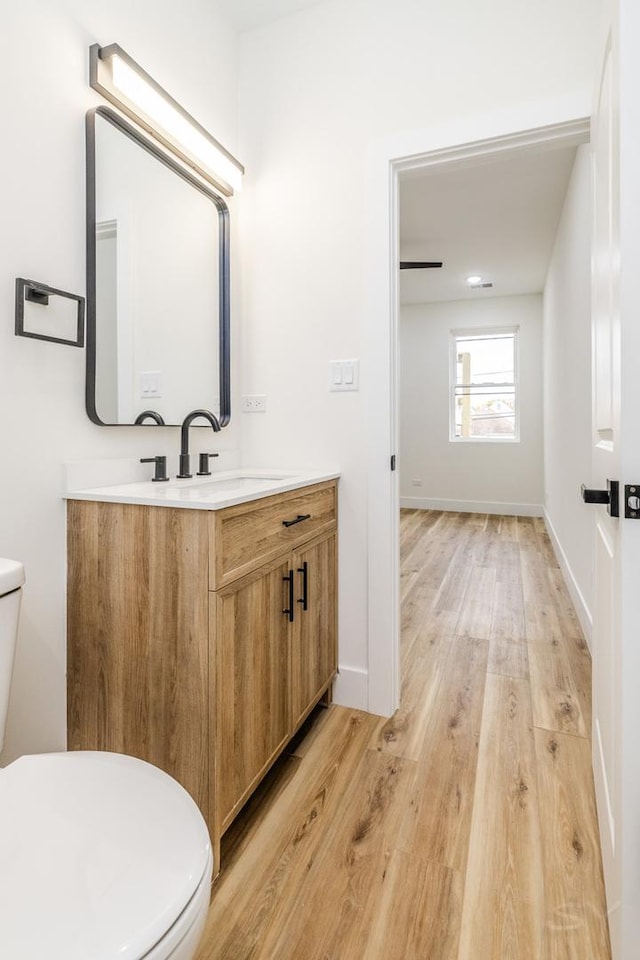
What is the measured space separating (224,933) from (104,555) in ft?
2.78

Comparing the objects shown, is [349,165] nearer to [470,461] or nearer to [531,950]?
[531,950]

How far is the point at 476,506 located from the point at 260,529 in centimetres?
530

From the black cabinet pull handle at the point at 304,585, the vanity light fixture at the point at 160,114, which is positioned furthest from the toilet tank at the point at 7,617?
the vanity light fixture at the point at 160,114

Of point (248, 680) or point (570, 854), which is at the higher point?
point (248, 680)

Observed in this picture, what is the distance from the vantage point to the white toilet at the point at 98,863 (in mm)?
549

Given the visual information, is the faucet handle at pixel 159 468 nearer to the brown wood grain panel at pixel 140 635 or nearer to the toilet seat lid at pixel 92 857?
the brown wood grain panel at pixel 140 635

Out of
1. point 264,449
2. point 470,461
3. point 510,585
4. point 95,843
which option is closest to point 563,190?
point 510,585

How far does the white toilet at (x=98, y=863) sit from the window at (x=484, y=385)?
589 centimetres

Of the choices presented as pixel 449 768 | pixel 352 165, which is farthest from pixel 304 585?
pixel 352 165

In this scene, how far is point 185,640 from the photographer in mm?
1133

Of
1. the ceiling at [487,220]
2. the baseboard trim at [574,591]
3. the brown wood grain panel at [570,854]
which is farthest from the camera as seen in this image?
the ceiling at [487,220]

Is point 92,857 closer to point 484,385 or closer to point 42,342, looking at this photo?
point 42,342

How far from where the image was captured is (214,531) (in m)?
1.09

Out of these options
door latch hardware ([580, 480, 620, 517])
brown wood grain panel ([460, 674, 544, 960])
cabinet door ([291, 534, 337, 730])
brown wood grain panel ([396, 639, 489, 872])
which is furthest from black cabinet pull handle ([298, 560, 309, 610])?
door latch hardware ([580, 480, 620, 517])
